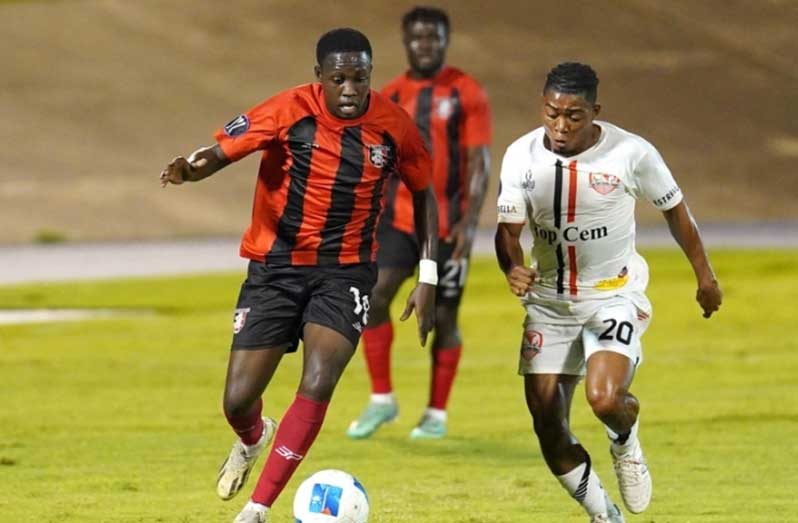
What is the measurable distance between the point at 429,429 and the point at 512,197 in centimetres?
381

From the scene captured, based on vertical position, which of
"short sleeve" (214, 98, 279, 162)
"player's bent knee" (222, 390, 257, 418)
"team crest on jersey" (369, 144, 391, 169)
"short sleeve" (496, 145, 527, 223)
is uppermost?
"short sleeve" (214, 98, 279, 162)

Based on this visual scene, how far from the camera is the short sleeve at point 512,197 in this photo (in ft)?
23.5

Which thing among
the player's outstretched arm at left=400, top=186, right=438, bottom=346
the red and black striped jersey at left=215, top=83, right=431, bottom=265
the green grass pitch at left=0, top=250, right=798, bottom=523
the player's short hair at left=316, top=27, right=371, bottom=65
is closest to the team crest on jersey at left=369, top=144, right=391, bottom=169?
the red and black striped jersey at left=215, top=83, right=431, bottom=265

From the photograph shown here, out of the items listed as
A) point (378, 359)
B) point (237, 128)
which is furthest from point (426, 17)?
point (237, 128)

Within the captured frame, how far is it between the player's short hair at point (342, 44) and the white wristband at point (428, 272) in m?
0.98

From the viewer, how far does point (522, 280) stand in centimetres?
689

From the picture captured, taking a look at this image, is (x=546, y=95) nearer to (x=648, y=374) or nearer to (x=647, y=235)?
(x=648, y=374)

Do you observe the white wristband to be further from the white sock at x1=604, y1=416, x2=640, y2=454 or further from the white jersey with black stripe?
the white sock at x1=604, y1=416, x2=640, y2=454

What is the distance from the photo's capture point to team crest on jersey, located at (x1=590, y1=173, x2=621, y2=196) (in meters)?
7.12

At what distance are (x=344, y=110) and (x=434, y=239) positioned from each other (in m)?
0.78

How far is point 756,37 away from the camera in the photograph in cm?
2969

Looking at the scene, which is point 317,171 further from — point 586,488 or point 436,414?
point 436,414

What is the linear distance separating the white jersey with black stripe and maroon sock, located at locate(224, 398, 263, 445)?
1.39 metres

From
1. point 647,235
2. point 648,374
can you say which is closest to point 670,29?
point 647,235
